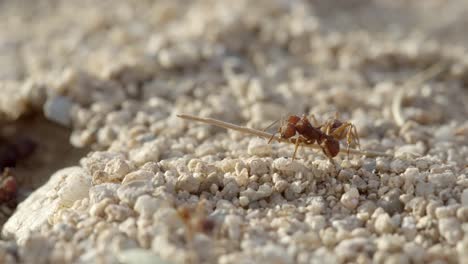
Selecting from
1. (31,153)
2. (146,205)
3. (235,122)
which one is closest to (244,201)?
(146,205)

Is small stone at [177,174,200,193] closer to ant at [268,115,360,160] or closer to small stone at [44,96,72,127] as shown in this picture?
ant at [268,115,360,160]

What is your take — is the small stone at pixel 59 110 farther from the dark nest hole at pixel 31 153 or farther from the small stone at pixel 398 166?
the small stone at pixel 398 166

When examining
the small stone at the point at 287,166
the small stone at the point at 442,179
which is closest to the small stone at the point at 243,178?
the small stone at the point at 287,166

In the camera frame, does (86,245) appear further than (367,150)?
No

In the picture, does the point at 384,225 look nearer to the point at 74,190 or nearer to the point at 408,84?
the point at 74,190

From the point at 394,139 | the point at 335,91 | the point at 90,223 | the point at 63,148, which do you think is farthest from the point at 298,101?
the point at 90,223

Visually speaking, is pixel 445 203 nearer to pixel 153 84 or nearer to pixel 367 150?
pixel 367 150
